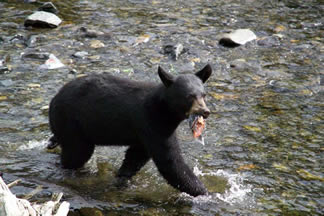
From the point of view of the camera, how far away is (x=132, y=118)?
24.0ft

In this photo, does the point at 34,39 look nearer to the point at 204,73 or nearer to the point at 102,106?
the point at 102,106

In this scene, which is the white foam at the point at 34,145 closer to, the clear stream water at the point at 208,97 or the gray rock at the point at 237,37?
the clear stream water at the point at 208,97

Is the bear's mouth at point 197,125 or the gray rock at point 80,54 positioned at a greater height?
the bear's mouth at point 197,125

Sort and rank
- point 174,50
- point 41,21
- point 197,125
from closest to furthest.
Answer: point 197,125
point 174,50
point 41,21

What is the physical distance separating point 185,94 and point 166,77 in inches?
12.9

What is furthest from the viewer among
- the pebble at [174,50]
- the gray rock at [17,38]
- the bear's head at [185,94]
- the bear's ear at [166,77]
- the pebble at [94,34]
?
the pebble at [94,34]

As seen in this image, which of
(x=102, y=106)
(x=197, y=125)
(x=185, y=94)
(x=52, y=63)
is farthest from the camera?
(x=52, y=63)

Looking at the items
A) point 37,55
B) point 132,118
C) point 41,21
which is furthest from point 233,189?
point 41,21

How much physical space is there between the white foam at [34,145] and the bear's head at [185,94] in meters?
2.53

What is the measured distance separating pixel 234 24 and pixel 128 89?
7.81 meters

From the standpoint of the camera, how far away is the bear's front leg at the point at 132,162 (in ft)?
25.6

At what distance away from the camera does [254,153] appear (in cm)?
863

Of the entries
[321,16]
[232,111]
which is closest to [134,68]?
[232,111]

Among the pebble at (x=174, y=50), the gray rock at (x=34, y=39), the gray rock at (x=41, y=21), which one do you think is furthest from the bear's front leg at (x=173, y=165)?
the gray rock at (x=41, y=21)
